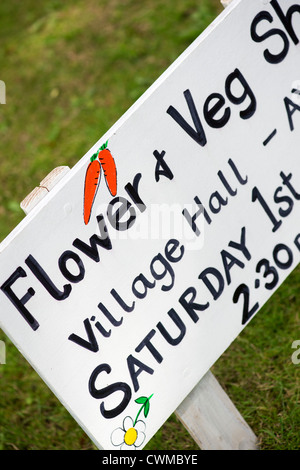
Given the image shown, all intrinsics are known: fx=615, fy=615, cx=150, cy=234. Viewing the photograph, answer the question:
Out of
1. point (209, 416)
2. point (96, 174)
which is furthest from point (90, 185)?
point (209, 416)

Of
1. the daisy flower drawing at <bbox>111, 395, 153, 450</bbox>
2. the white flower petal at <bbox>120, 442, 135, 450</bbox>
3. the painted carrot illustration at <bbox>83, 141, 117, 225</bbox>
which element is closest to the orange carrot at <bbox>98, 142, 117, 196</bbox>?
the painted carrot illustration at <bbox>83, 141, 117, 225</bbox>

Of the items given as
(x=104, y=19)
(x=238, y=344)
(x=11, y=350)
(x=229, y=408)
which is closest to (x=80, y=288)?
(x=229, y=408)

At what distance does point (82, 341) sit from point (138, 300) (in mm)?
203

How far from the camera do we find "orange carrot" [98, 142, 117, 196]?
1673mm

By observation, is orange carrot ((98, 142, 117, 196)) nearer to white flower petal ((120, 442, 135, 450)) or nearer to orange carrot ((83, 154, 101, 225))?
orange carrot ((83, 154, 101, 225))

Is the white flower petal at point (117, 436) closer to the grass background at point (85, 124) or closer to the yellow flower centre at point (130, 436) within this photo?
the yellow flower centre at point (130, 436)

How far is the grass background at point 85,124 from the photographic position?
2551 millimetres

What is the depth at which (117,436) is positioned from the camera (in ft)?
5.80

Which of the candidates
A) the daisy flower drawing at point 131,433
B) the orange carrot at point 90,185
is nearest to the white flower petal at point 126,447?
the daisy flower drawing at point 131,433

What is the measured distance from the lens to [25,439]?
2.74 metres

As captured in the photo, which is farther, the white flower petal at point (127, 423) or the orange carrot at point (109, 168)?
the white flower petal at point (127, 423)

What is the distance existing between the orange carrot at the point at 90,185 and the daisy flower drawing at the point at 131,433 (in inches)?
22.8

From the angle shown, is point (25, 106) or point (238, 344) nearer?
point (238, 344)

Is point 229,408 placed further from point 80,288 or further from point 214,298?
point 80,288
